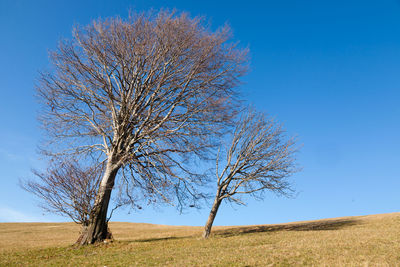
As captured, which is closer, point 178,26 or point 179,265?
point 179,265

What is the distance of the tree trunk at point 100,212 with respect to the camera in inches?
658

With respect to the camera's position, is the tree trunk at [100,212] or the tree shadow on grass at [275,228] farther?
the tree shadow on grass at [275,228]

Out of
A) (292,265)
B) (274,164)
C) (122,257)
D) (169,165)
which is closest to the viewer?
(292,265)

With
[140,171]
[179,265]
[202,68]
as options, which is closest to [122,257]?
[179,265]

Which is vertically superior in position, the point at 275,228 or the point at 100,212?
the point at 100,212

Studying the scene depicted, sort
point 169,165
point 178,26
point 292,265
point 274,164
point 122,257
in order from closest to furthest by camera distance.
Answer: point 292,265 → point 122,257 → point 169,165 → point 178,26 → point 274,164

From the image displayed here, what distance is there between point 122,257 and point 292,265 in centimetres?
698

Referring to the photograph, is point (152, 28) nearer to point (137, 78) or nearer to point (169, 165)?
point (137, 78)

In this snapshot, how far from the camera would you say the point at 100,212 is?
16875 millimetres

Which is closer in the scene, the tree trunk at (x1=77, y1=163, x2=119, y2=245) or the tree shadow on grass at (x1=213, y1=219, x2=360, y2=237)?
the tree trunk at (x1=77, y1=163, x2=119, y2=245)

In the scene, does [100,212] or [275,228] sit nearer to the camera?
[100,212]

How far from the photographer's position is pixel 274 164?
21062mm

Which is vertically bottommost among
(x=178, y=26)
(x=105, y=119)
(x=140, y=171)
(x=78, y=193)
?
(x=78, y=193)

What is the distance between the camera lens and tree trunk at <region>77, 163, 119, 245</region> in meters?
16.7
